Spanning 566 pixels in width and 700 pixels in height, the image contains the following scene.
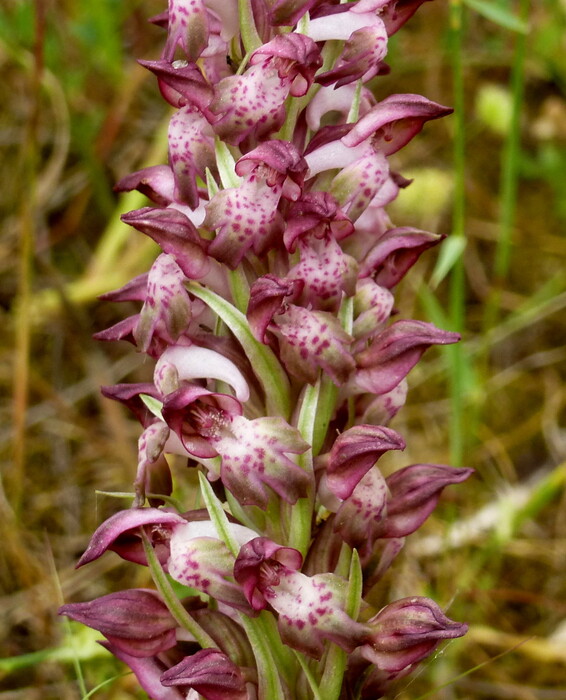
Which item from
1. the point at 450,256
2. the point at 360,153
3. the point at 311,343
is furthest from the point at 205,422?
the point at 450,256

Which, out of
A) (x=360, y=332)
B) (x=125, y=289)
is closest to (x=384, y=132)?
(x=360, y=332)

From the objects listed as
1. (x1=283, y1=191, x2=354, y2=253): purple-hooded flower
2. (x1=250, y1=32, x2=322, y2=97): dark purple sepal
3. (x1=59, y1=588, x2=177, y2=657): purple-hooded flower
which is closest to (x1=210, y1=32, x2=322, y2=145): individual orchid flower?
(x1=250, y1=32, x2=322, y2=97): dark purple sepal

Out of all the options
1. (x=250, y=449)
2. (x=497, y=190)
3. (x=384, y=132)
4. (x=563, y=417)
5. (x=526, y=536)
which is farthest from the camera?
(x=497, y=190)

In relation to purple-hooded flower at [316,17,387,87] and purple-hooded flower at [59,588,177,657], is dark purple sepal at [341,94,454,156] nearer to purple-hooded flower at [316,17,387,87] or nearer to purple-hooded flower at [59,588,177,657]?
purple-hooded flower at [316,17,387,87]

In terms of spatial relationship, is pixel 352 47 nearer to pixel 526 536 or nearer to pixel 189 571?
pixel 189 571

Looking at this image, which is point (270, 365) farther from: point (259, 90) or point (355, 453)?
point (259, 90)
